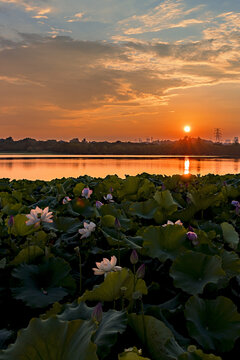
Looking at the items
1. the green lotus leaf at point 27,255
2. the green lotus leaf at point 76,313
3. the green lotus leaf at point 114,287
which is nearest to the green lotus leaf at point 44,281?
the green lotus leaf at point 27,255

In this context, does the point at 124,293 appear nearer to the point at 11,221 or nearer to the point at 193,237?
the point at 193,237

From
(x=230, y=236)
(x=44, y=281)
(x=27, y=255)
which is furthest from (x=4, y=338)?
(x=230, y=236)

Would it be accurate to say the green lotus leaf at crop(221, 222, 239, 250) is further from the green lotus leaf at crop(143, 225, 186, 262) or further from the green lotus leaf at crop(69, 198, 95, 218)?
the green lotus leaf at crop(69, 198, 95, 218)

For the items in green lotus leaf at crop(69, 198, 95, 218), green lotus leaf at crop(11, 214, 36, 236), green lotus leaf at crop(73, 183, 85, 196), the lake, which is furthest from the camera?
the lake

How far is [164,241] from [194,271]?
0.32m

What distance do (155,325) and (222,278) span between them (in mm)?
631

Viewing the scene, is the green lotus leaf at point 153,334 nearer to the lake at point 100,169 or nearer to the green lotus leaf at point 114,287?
the green lotus leaf at point 114,287

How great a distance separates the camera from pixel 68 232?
2463mm

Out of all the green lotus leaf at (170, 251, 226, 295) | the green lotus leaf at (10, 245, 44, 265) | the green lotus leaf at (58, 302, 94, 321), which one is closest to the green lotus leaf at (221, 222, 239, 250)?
the green lotus leaf at (170, 251, 226, 295)

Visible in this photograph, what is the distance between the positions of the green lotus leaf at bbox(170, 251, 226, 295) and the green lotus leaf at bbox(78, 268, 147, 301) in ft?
0.86

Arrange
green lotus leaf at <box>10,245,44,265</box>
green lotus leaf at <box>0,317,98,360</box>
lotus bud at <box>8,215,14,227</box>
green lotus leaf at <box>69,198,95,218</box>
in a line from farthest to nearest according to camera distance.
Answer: green lotus leaf at <box>69,198,95,218</box> → lotus bud at <box>8,215,14,227</box> → green lotus leaf at <box>10,245,44,265</box> → green lotus leaf at <box>0,317,98,360</box>

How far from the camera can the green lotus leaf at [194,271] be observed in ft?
4.97

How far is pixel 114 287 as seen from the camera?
131 centimetres

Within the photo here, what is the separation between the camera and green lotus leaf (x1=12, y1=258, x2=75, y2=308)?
158 cm
